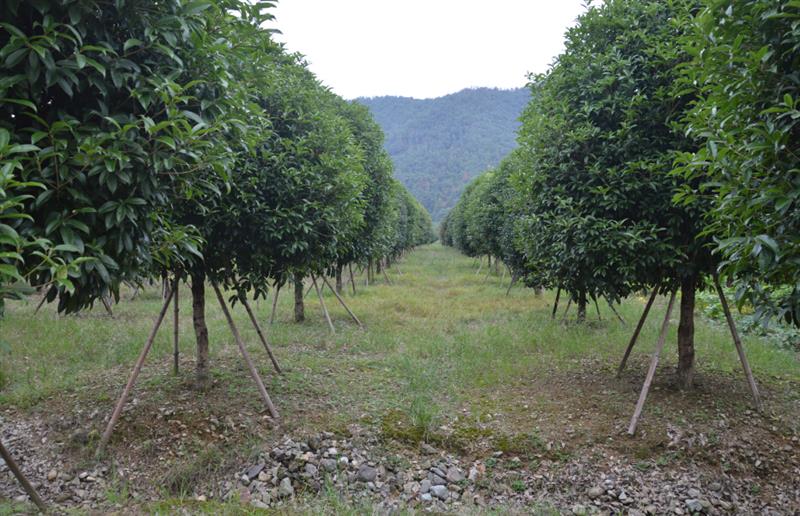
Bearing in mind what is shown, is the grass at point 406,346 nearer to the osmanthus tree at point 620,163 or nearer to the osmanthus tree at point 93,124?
the osmanthus tree at point 620,163

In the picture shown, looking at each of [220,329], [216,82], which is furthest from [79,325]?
[216,82]

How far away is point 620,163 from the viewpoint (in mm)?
5719

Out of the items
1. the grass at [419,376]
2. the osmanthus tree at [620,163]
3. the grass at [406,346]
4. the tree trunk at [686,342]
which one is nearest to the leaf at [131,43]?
the grass at [419,376]

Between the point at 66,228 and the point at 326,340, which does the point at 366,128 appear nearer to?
the point at 326,340

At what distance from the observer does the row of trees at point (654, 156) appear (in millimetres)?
3150

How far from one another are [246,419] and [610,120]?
20.1 feet

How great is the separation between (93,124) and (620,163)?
5537 mm

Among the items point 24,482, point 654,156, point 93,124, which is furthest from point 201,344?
point 654,156

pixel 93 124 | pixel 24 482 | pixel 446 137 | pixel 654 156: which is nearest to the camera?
pixel 93 124

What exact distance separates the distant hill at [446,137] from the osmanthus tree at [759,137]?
3906 inches

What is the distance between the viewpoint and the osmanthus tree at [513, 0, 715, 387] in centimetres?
540

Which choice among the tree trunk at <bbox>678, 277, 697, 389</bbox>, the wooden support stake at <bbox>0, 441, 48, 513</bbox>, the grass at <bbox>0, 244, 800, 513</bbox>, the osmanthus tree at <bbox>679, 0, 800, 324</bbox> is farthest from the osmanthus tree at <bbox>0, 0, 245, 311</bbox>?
the tree trunk at <bbox>678, 277, 697, 389</bbox>

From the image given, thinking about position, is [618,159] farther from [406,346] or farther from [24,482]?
[24,482]

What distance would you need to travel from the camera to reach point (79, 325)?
11062mm
